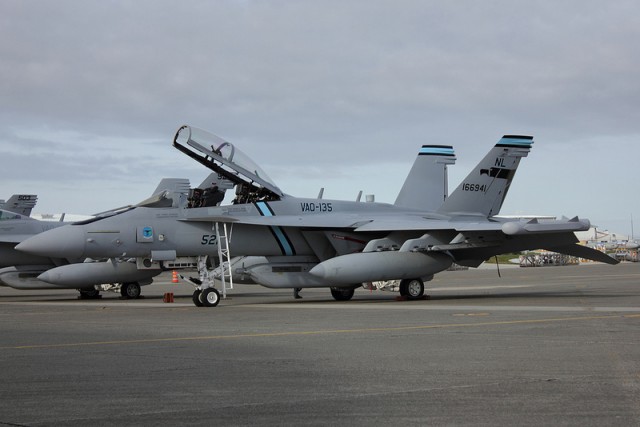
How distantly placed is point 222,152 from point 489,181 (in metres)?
7.70

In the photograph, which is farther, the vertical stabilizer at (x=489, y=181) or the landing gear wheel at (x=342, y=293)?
the vertical stabilizer at (x=489, y=181)

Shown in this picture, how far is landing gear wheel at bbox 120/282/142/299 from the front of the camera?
83.6ft

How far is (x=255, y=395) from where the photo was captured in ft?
20.5

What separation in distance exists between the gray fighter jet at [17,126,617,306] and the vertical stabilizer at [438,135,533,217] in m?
0.57

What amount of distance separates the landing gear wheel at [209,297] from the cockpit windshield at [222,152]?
2.92 metres

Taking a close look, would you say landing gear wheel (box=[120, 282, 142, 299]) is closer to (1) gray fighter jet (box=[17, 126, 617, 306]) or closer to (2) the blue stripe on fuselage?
(1) gray fighter jet (box=[17, 126, 617, 306])

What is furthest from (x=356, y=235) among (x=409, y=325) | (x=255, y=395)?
(x=255, y=395)

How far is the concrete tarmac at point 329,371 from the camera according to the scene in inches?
217

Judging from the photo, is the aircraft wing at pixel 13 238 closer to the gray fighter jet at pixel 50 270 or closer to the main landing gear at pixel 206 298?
the gray fighter jet at pixel 50 270

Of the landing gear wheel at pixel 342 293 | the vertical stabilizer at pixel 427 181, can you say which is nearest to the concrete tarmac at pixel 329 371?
the landing gear wheel at pixel 342 293

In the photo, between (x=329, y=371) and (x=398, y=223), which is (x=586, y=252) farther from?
(x=329, y=371)

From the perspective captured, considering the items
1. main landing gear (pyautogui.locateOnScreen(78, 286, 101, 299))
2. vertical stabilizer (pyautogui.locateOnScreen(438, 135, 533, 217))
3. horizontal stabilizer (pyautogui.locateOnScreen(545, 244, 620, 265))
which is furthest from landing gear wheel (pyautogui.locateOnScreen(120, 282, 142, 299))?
horizontal stabilizer (pyautogui.locateOnScreen(545, 244, 620, 265))

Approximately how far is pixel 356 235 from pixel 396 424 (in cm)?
1621

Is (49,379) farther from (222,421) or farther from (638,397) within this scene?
(638,397)
